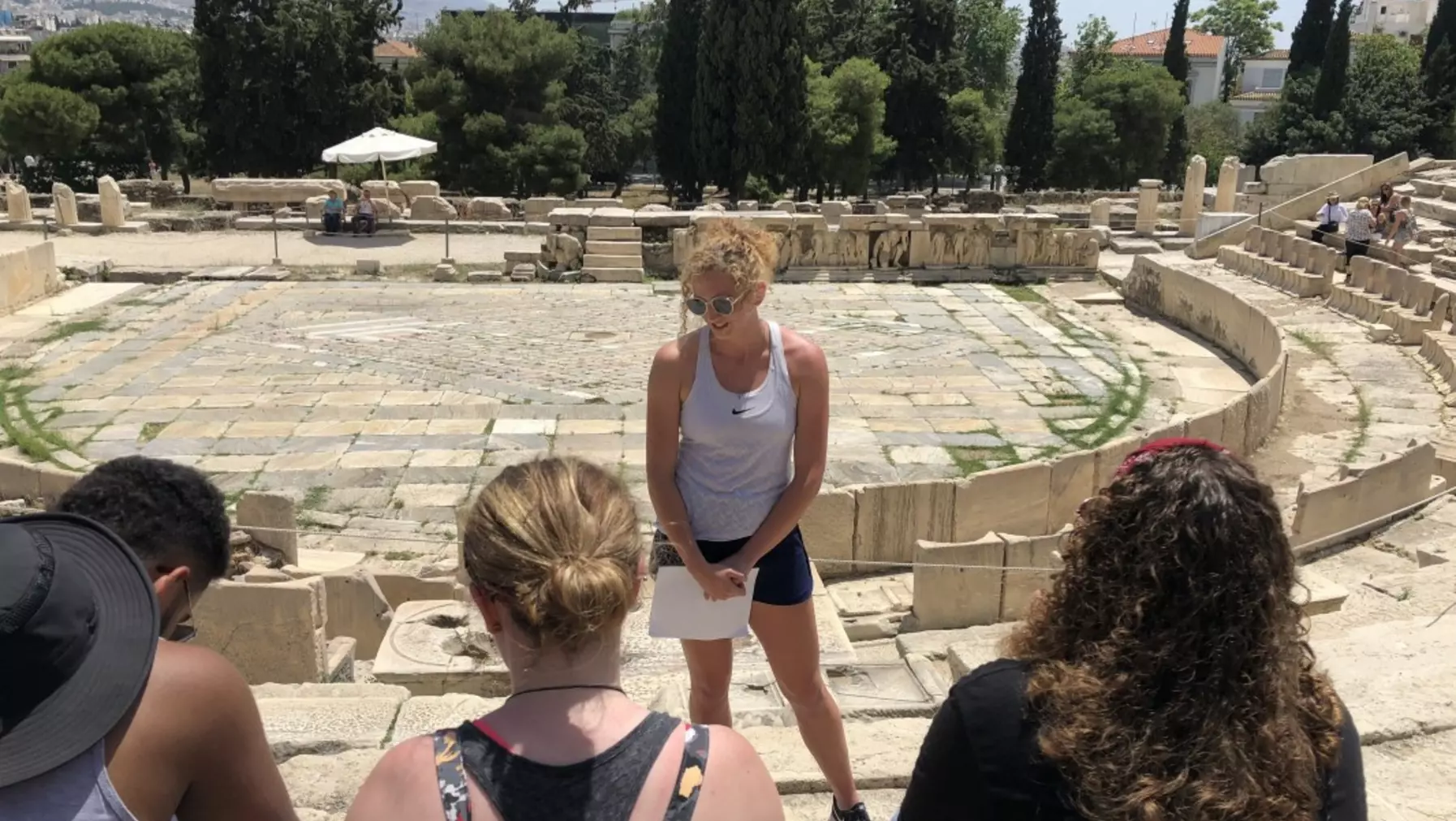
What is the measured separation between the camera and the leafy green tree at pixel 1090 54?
155ft

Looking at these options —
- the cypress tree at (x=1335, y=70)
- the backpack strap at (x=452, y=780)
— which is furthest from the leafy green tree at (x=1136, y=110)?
the backpack strap at (x=452, y=780)

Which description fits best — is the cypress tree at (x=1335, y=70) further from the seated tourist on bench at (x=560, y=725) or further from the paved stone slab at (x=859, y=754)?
the seated tourist on bench at (x=560, y=725)

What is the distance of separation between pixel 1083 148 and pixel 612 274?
24.2 m

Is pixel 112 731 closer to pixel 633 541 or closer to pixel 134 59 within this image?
pixel 633 541

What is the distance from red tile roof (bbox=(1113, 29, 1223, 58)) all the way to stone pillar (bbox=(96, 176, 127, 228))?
60453 mm

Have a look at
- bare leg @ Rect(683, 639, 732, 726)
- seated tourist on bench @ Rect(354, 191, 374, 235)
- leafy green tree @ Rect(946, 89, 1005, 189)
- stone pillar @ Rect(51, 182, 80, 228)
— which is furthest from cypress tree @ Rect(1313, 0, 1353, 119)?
bare leg @ Rect(683, 639, 732, 726)

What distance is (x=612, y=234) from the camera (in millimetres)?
19188

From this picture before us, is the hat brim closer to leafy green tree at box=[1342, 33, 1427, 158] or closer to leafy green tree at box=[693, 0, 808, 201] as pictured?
leafy green tree at box=[693, 0, 808, 201]

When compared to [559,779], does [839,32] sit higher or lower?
higher

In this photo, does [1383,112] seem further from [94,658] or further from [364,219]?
[94,658]

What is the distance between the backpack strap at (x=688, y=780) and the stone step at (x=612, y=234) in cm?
1756

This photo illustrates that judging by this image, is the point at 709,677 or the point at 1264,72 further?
the point at 1264,72

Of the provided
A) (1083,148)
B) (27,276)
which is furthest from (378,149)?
(1083,148)

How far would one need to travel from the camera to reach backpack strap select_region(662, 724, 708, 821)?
1.83 metres
